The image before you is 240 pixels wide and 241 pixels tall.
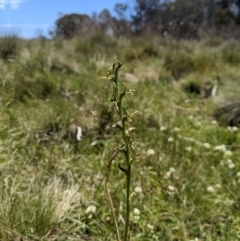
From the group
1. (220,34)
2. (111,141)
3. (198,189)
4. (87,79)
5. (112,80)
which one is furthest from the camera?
(220,34)

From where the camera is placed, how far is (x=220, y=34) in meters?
16.1

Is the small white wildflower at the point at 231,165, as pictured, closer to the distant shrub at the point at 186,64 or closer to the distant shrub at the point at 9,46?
the distant shrub at the point at 9,46

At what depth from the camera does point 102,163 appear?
2.66 m

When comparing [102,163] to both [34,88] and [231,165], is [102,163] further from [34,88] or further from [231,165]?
[34,88]

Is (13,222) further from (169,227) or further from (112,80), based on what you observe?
(112,80)

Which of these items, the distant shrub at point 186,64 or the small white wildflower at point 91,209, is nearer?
the small white wildflower at point 91,209

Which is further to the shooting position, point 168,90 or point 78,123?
point 168,90

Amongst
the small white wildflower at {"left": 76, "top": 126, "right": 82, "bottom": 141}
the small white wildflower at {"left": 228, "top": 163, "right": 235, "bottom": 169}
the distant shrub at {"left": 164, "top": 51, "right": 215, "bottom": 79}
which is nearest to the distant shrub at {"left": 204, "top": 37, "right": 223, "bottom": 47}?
the distant shrub at {"left": 164, "top": 51, "right": 215, "bottom": 79}

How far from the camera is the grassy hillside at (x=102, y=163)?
6.32 ft

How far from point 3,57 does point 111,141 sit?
2.49m

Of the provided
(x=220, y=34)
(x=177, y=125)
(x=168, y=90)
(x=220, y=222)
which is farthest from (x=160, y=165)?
(x=220, y=34)

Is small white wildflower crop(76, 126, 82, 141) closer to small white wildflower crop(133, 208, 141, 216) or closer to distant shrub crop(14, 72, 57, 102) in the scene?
distant shrub crop(14, 72, 57, 102)

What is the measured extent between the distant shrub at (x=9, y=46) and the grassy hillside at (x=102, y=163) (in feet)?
0.25

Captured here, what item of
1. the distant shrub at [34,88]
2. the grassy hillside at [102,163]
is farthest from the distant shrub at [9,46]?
the distant shrub at [34,88]
